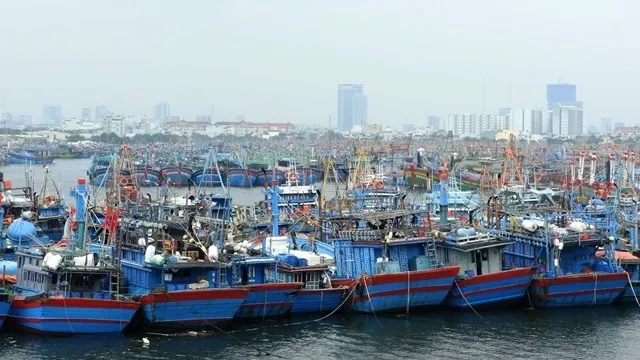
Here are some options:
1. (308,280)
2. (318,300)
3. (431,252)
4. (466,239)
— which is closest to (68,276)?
(308,280)

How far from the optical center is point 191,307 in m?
28.8

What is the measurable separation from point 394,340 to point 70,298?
9727 mm

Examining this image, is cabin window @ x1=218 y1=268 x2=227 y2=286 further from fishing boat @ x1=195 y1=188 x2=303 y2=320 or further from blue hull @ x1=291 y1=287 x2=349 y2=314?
blue hull @ x1=291 y1=287 x2=349 y2=314

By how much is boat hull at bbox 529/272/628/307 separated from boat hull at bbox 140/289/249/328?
1071 cm

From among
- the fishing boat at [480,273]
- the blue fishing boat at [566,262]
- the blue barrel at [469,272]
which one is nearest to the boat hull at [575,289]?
the blue fishing boat at [566,262]

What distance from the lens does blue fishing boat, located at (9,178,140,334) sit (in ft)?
91.2

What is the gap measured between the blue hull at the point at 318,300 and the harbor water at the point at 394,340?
1.19ft

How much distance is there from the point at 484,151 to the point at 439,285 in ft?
371

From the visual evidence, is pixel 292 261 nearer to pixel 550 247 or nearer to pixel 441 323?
pixel 441 323

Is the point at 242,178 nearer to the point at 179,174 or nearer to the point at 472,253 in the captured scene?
the point at 179,174

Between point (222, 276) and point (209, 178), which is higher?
point (209, 178)

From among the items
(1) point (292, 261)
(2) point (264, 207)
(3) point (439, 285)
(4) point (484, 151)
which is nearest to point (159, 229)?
(1) point (292, 261)

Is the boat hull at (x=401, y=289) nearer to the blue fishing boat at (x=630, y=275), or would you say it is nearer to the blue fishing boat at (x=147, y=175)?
the blue fishing boat at (x=630, y=275)

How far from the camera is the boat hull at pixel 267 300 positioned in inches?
1202
